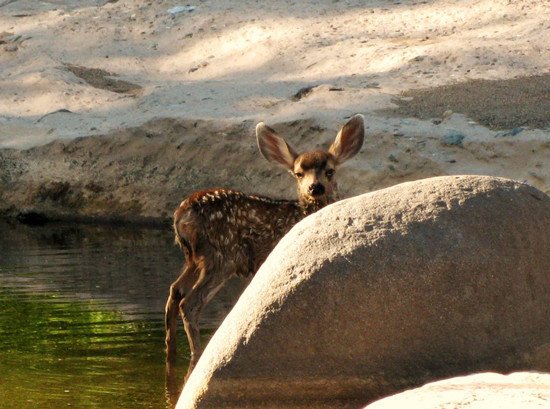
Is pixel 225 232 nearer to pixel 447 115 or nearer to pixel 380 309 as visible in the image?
pixel 380 309

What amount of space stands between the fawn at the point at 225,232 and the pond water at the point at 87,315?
1.13ft

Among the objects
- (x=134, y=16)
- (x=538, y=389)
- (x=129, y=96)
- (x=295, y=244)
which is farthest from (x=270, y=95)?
(x=538, y=389)

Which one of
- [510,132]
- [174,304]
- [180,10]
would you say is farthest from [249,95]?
[174,304]

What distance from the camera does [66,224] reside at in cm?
1595

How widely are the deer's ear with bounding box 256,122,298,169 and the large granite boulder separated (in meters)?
3.58

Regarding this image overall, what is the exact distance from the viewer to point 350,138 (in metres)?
11.0

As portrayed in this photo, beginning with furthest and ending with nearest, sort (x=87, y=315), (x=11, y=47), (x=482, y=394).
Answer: (x=11, y=47) → (x=87, y=315) → (x=482, y=394)

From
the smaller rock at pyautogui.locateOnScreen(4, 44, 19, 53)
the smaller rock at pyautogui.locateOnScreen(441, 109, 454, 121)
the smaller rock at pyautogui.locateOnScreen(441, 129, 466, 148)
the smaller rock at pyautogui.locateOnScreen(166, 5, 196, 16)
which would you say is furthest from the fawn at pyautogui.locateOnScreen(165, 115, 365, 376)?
the smaller rock at pyautogui.locateOnScreen(4, 44, 19, 53)

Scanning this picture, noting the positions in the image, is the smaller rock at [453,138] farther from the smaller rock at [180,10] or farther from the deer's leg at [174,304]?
the smaller rock at [180,10]

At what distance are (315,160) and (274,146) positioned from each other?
59cm

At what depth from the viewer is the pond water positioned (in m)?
8.60

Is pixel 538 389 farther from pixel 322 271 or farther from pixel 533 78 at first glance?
pixel 533 78

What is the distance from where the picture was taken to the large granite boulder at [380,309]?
22.8 ft

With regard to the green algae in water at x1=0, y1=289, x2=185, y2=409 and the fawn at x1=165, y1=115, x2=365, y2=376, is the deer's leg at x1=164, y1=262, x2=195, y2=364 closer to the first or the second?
the fawn at x1=165, y1=115, x2=365, y2=376
